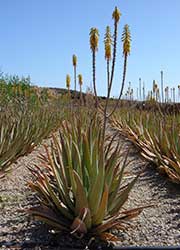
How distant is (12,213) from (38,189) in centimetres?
52

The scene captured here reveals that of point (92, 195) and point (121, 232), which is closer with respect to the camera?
point (92, 195)

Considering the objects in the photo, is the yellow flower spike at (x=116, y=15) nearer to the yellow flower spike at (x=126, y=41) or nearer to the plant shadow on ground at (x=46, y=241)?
the yellow flower spike at (x=126, y=41)

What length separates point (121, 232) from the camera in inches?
128

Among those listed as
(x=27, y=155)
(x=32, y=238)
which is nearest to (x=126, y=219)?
(x=32, y=238)

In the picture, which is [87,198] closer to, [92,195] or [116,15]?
[92,195]

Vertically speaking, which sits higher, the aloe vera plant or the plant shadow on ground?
the aloe vera plant

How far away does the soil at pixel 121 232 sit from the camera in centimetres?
302

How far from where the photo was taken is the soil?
3023mm

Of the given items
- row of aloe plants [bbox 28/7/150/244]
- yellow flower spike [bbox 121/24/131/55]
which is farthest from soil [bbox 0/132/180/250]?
yellow flower spike [bbox 121/24/131/55]

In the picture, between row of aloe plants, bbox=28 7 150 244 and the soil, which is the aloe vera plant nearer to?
row of aloe plants, bbox=28 7 150 244

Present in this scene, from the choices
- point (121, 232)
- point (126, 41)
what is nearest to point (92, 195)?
point (121, 232)

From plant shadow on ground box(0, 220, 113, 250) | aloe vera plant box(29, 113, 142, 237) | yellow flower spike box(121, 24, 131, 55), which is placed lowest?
plant shadow on ground box(0, 220, 113, 250)

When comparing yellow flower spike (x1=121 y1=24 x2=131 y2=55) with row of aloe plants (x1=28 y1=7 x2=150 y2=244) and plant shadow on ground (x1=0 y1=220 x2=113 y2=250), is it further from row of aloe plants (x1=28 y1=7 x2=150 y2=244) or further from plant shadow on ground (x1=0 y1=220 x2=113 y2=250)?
plant shadow on ground (x1=0 y1=220 x2=113 y2=250)

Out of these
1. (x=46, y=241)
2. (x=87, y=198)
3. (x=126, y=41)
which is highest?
(x=126, y=41)
